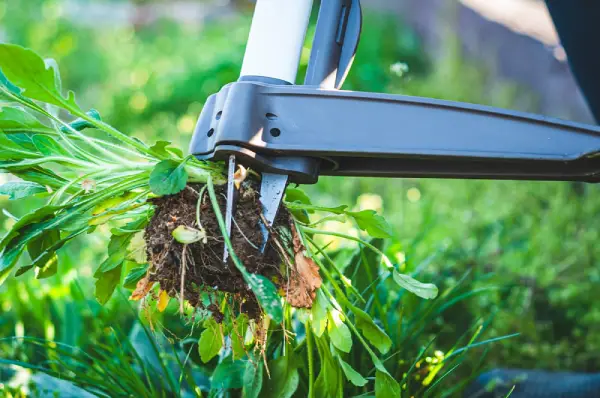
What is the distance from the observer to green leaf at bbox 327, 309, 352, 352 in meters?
0.99

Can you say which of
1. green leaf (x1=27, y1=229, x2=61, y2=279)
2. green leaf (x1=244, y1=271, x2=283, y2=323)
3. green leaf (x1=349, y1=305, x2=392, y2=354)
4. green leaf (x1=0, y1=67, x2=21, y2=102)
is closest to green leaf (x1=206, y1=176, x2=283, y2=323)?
green leaf (x1=244, y1=271, x2=283, y2=323)

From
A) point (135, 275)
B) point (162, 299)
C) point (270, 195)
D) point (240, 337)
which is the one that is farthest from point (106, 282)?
point (270, 195)

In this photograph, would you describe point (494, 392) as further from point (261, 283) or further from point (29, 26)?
point (29, 26)

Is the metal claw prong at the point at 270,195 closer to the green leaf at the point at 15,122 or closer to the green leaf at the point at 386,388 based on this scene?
the green leaf at the point at 386,388

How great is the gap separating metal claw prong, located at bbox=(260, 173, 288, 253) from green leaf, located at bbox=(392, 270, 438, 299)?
0.24m

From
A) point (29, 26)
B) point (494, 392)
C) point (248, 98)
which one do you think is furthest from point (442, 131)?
point (29, 26)

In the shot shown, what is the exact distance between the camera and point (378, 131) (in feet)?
3.11

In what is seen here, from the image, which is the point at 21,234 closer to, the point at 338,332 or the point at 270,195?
the point at 270,195

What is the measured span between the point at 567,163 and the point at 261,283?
1.62 ft

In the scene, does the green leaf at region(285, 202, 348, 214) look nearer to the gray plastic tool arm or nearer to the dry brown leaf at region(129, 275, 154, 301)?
the gray plastic tool arm

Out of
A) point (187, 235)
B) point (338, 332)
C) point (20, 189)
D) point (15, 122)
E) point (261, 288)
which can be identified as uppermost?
point (15, 122)

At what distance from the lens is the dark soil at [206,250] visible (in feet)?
3.11

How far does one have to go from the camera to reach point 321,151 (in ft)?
3.08

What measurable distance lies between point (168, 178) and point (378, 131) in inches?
12.9
